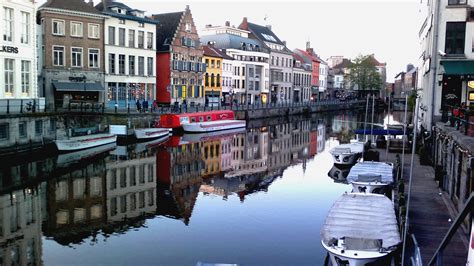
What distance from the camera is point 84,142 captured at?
36.4 metres

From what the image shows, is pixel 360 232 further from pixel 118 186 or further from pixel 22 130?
pixel 22 130

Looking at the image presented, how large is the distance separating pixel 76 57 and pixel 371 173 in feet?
123

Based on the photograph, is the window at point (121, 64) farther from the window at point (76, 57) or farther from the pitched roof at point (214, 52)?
the pitched roof at point (214, 52)

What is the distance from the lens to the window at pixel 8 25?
3456 centimetres

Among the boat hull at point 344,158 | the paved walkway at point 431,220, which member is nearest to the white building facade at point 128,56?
the boat hull at point 344,158

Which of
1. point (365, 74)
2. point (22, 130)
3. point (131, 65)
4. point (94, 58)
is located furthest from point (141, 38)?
point (365, 74)

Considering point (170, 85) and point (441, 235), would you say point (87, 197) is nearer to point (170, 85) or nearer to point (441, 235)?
point (441, 235)

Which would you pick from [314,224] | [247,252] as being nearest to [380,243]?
[247,252]

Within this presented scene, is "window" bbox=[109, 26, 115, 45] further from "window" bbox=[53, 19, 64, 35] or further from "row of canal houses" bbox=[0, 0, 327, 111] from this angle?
"window" bbox=[53, 19, 64, 35]

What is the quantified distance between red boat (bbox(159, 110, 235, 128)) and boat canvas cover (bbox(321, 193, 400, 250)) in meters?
35.6

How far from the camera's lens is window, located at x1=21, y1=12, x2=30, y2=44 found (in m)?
36.2

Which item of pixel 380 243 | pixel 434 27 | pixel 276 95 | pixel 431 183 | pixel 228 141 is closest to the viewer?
pixel 380 243

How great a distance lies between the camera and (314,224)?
760 inches

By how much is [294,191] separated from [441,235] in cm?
1212
